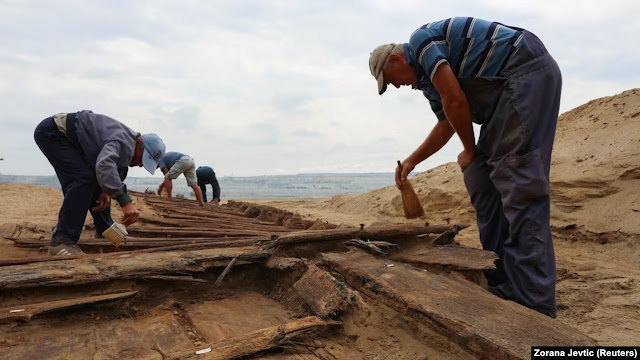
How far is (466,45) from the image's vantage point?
2.31m

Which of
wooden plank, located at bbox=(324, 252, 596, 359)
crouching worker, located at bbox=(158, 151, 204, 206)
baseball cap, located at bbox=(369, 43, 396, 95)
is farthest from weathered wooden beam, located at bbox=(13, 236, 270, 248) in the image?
crouching worker, located at bbox=(158, 151, 204, 206)

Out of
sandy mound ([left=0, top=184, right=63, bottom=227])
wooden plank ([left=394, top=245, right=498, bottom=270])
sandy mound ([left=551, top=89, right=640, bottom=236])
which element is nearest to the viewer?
wooden plank ([left=394, top=245, right=498, bottom=270])

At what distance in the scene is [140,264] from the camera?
83.4 inches

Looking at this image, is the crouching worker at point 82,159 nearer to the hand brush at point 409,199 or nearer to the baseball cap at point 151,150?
the baseball cap at point 151,150

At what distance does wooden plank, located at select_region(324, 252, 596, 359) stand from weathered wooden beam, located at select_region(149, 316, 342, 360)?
0.38 meters

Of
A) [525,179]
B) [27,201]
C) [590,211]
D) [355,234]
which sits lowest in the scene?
[27,201]

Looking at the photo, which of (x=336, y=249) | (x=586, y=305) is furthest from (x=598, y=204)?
(x=336, y=249)

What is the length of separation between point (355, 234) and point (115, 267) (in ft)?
4.75

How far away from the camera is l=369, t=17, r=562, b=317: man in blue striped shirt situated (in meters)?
2.11

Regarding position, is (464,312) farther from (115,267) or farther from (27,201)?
(27,201)

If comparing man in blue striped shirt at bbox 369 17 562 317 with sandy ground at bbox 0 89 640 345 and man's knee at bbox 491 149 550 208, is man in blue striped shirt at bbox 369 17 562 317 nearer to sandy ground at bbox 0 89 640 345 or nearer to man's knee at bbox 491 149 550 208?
man's knee at bbox 491 149 550 208

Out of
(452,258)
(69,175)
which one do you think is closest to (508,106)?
(452,258)

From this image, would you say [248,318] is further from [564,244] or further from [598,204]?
[598,204]

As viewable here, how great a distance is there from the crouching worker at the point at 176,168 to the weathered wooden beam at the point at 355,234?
7285 millimetres
